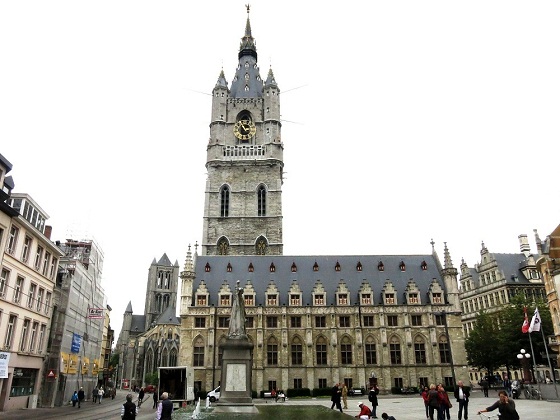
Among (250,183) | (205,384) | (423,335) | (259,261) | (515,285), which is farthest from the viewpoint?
(250,183)

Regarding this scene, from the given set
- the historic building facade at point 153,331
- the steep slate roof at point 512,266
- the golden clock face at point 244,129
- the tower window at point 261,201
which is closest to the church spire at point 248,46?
the golden clock face at point 244,129

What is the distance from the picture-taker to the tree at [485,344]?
49897 millimetres

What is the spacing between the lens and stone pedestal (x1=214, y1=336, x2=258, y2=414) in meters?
18.9

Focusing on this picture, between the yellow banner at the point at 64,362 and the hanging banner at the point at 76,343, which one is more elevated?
the hanging banner at the point at 76,343

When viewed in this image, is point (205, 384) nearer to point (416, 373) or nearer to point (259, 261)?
point (259, 261)

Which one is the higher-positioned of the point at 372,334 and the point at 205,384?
the point at 372,334

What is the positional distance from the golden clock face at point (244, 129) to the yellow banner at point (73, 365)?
45010 mm

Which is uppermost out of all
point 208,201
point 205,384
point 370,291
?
point 208,201

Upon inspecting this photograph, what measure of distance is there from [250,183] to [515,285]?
4126cm

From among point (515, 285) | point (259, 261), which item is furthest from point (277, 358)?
point (515, 285)

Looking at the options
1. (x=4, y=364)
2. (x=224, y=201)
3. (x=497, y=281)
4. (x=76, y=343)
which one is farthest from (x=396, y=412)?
(x=497, y=281)

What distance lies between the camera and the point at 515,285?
204 feet

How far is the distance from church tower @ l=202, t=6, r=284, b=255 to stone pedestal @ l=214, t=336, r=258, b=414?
141 feet

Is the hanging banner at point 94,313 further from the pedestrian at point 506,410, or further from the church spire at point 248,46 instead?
the church spire at point 248,46
